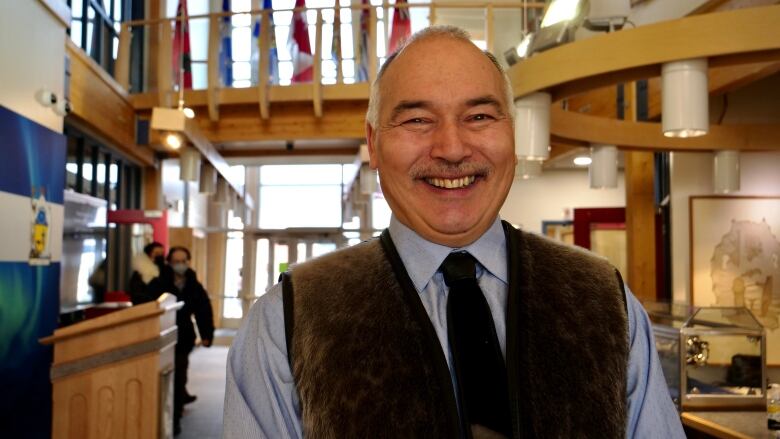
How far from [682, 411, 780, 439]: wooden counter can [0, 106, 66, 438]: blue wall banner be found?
12.1 feet

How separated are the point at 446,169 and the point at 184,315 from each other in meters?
5.66

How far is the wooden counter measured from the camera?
2972 mm

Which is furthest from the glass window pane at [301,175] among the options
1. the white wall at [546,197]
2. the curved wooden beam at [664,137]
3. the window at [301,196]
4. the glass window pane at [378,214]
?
the curved wooden beam at [664,137]

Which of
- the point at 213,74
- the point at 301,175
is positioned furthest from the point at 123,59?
the point at 301,175

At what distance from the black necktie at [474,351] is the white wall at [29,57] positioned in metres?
3.86

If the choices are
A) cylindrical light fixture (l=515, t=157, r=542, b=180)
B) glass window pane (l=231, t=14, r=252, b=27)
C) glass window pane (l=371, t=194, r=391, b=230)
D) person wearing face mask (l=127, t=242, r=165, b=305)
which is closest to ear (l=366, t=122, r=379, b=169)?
cylindrical light fixture (l=515, t=157, r=542, b=180)

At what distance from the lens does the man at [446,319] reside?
3.93ft

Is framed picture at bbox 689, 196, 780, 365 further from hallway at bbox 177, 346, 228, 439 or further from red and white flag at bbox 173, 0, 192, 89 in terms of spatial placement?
red and white flag at bbox 173, 0, 192, 89

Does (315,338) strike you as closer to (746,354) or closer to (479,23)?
(746,354)

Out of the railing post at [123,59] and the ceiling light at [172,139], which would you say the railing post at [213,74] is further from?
the ceiling light at [172,139]

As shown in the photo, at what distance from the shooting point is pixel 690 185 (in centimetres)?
Result: 641

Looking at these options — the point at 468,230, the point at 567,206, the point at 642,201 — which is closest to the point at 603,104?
the point at 642,201

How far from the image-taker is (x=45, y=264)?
5047 mm

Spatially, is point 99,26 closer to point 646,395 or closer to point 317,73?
point 317,73
